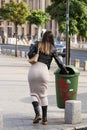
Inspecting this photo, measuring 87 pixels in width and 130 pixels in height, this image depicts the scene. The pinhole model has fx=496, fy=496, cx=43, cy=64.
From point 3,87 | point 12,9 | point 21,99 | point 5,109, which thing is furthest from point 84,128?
point 12,9

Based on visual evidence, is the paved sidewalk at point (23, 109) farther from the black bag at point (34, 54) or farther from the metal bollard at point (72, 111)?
the black bag at point (34, 54)

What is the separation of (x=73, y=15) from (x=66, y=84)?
15058mm

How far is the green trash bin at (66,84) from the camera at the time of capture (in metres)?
9.91

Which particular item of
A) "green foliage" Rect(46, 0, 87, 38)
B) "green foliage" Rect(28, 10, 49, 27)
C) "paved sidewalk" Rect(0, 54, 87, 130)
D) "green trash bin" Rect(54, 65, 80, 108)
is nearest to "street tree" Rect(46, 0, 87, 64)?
"green foliage" Rect(46, 0, 87, 38)

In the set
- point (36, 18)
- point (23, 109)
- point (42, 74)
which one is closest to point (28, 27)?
point (36, 18)

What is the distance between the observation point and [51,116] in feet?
34.3

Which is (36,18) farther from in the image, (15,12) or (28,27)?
(28,27)

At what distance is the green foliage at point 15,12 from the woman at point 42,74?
108 ft

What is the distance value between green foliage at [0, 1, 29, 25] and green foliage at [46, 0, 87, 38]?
17.7 m

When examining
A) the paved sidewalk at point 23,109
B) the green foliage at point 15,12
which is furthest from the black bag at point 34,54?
the green foliage at point 15,12

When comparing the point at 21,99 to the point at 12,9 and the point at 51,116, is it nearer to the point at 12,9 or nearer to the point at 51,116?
the point at 51,116

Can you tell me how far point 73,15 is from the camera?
80.9 feet

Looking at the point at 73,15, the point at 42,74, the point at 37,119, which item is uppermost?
the point at 42,74

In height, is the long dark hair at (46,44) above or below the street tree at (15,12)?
above
